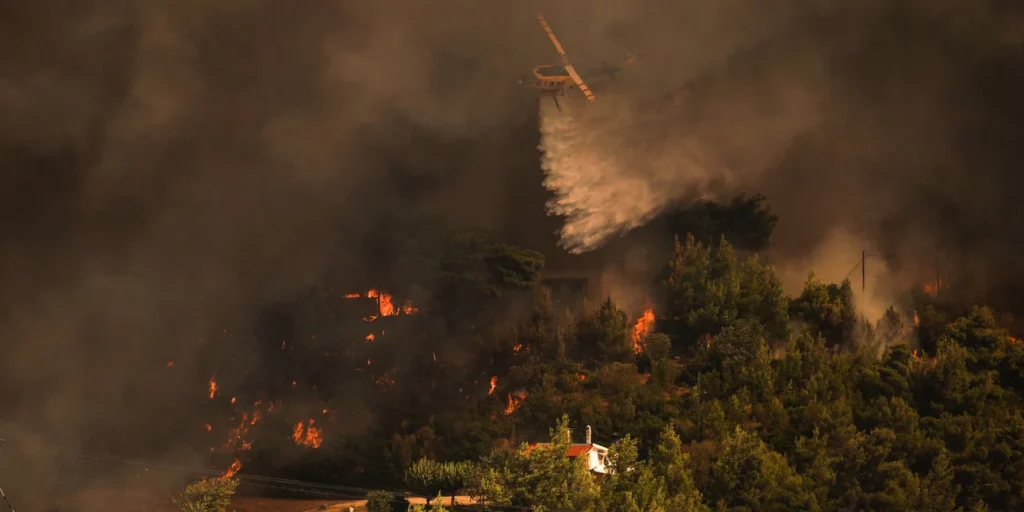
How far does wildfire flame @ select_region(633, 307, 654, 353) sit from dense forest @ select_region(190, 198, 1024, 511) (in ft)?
0.23

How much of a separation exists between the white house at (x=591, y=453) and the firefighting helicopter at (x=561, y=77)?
10839 millimetres

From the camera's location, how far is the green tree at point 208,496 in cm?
3259

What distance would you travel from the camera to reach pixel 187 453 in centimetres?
3778

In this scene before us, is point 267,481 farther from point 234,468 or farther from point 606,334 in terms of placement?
point 606,334

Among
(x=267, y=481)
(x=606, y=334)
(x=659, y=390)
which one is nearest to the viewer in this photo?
(x=659, y=390)

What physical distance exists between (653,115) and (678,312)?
6.31 m

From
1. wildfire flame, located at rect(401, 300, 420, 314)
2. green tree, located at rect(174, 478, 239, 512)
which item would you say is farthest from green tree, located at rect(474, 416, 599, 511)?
wildfire flame, located at rect(401, 300, 420, 314)

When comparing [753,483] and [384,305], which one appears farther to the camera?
[384,305]

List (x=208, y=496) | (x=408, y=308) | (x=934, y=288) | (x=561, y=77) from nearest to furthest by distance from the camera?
(x=208, y=496), (x=561, y=77), (x=934, y=288), (x=408, y=308)

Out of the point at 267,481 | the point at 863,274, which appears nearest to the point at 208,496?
the point at 267,481

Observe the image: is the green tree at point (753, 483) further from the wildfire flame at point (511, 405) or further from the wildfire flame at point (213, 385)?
the wildfire flame at point (213, 385)

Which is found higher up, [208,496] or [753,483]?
[753,483]

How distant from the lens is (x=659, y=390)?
3469cm

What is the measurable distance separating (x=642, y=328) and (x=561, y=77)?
7837mm
